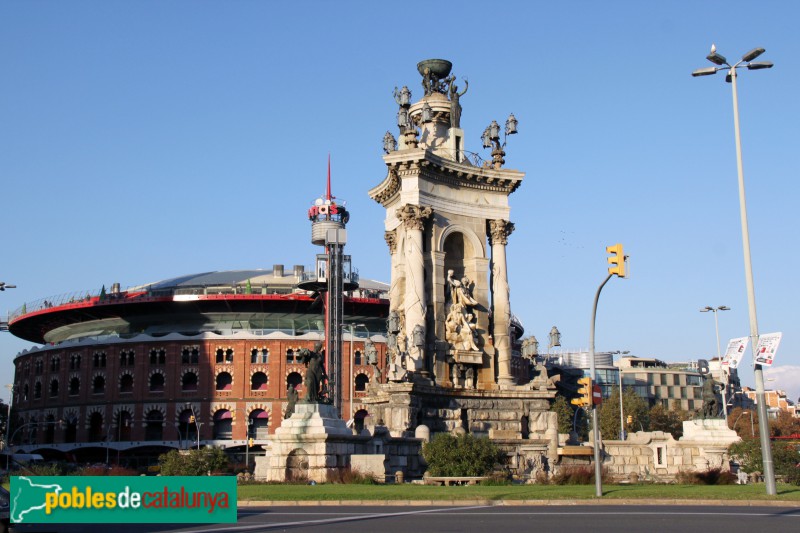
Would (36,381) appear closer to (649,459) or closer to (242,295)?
(242,295)

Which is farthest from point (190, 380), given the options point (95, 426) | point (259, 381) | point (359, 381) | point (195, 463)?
point (195, 463)

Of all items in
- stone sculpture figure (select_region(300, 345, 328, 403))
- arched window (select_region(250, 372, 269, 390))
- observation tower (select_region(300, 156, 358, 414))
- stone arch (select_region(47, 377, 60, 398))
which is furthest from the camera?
stone arch (select_region(47, 377, 60, 398))

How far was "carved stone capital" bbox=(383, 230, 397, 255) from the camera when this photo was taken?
4397 cm

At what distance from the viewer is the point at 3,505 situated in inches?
644

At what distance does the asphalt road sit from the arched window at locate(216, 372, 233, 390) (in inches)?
2769

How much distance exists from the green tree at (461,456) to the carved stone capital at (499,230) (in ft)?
47.5

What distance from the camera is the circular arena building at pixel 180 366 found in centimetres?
8819

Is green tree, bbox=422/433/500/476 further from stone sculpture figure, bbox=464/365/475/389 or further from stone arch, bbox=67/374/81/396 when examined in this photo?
stone arch, bbox=67/374/81/396

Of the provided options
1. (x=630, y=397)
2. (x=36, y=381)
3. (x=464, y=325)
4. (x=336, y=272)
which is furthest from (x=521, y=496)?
(x=36, y=381)

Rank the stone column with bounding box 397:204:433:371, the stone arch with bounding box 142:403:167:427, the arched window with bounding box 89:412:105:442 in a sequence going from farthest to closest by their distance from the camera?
the arched window with bounding box 89:412:105:442 < the stone arch with bounding box 142:403:167:427 < the stone column with bounding box 397:204:433:371

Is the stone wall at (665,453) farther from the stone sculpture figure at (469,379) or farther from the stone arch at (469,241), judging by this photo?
the stone arch at (469,241)

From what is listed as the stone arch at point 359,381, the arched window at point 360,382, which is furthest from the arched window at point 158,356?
the arched window at point 360,382

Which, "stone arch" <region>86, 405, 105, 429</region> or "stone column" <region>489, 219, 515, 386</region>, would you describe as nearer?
"stone column" <region>489, 219, 515, 386</region>

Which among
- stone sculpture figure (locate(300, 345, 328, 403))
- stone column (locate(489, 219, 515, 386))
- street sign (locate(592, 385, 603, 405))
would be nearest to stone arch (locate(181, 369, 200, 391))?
stone column (locate(489, 219, 515, 386))
